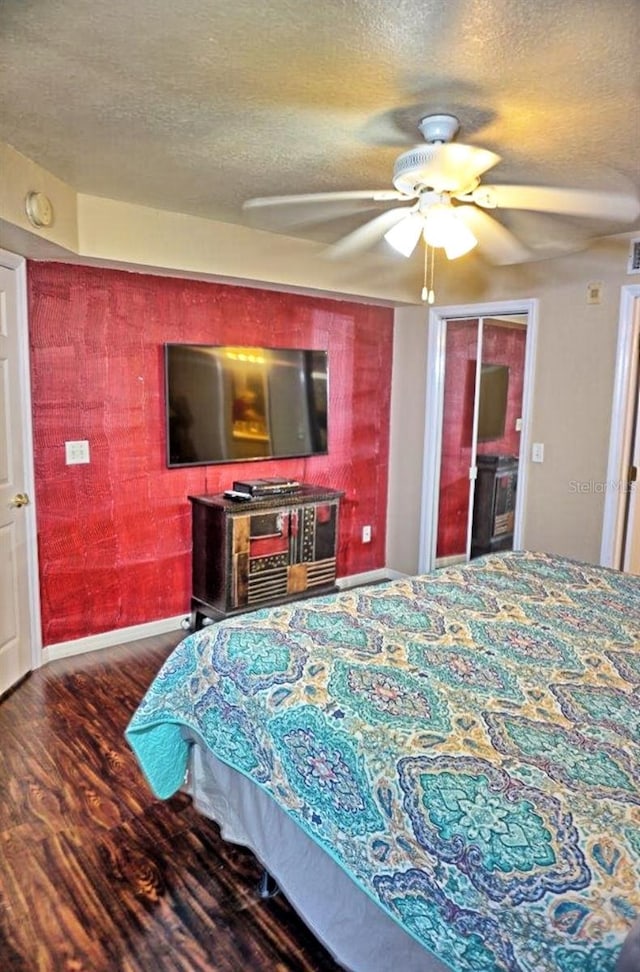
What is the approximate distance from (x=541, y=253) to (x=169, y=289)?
2.15 m

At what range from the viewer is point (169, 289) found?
368cm

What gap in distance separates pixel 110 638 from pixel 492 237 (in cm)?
293

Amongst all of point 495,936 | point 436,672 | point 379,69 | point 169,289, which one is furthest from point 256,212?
point 495,936

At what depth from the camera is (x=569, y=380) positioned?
3787mm

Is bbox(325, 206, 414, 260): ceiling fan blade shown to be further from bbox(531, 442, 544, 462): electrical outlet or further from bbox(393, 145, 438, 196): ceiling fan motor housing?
bbox(531, 442, 544, 462): electrical outlet

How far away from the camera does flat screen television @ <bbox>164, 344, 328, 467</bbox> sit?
375cm

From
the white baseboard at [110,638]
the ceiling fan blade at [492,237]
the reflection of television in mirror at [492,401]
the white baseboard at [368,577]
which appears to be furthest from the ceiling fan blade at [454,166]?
the white baseboard at [368,577]

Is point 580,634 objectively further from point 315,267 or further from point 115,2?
point 315,267

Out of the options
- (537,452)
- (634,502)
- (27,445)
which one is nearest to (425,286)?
(537,452)

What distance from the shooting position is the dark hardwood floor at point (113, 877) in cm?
172

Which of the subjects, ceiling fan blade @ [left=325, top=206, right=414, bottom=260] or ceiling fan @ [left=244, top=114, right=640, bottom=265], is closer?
ceiling fan @ [left=244, top=114, right=640, bottom=265]

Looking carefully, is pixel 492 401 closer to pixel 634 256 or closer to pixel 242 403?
pixel 634 256

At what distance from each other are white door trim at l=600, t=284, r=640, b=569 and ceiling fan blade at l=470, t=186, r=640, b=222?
1.32 m

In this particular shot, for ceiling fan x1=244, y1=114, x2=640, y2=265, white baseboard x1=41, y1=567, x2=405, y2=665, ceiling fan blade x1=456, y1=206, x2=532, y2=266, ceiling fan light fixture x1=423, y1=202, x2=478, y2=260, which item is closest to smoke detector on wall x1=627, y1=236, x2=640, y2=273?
ceiling fan blade x1=456, y1=206, x2=532, y2=266
